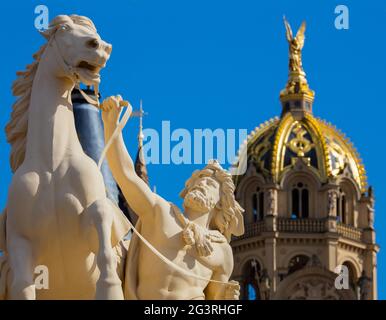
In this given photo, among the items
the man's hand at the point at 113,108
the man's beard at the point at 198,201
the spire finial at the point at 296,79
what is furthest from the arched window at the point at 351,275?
the man's hand at the point at 113,108

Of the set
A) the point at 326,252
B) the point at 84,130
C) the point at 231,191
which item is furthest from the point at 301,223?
the point at 231,191

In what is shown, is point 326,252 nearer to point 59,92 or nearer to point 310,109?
point 310,109

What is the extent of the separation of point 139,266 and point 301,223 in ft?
262

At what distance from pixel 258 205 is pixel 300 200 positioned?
7.91 ft

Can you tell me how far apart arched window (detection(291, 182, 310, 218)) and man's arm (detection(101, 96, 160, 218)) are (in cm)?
7984

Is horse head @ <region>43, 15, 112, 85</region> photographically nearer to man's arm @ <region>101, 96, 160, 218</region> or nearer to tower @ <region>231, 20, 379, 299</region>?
man's arm @ <region>101, 96, 160, 218</region>

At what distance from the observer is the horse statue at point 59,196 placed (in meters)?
15.7

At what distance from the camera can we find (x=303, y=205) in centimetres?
9900

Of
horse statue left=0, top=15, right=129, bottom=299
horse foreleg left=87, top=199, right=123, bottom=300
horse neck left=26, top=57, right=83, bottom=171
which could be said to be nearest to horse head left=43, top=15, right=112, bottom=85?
horse statue left=0, top=15, right=129, bottom=299

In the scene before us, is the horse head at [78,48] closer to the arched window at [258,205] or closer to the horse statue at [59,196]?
the horse statue at [59,196]

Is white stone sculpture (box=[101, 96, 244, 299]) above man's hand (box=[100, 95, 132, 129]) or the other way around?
the other way around

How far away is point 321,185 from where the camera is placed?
9731 cm

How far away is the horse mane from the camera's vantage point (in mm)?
16391

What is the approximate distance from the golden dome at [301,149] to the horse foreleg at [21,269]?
80486mm
